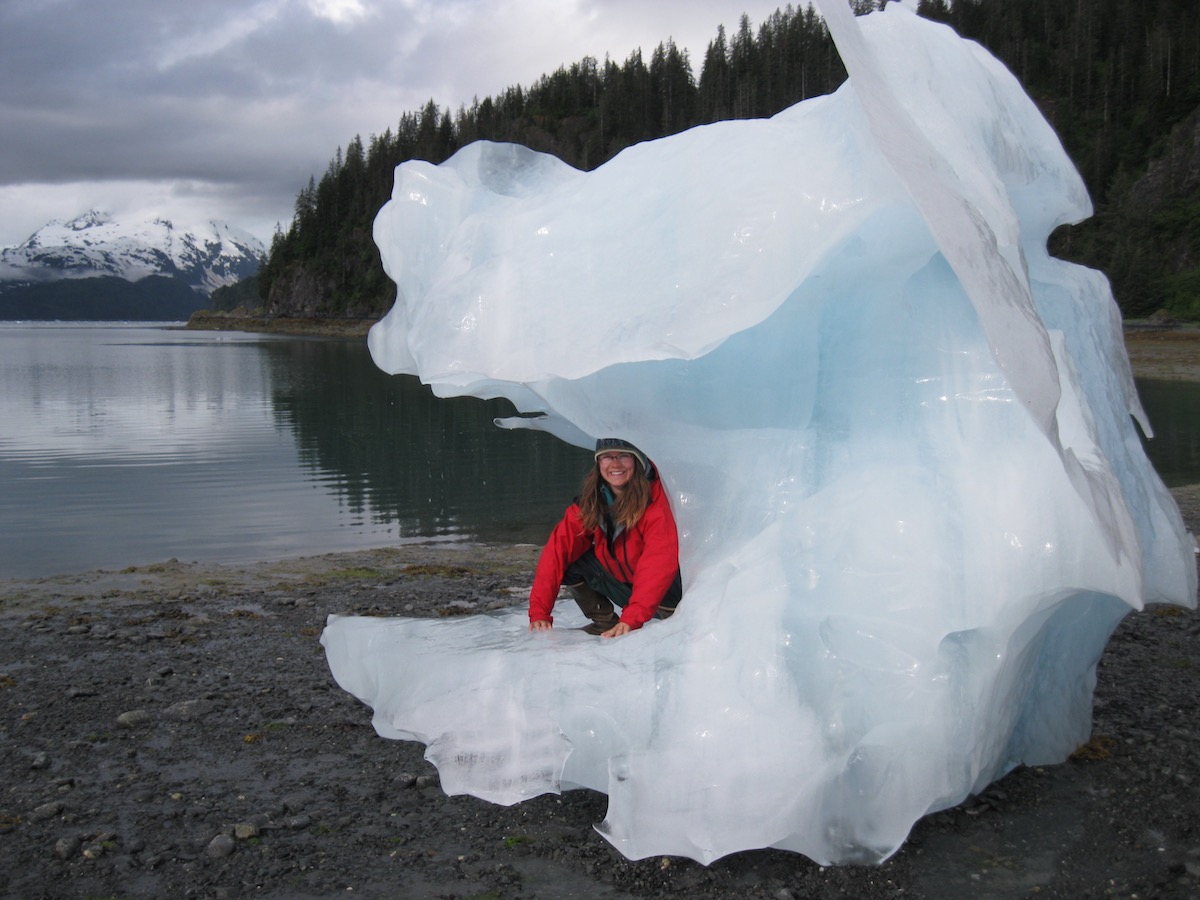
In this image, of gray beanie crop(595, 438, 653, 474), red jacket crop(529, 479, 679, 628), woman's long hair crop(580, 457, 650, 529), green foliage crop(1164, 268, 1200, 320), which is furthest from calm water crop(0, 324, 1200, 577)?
green foliage crop(1164, 268, 1200, 320)

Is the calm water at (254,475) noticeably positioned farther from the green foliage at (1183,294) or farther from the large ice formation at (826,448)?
the green foliage at (1183,294)

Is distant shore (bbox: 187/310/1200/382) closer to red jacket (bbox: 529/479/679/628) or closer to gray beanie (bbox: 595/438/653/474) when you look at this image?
red jacket (bbox: 529/479/679/628)

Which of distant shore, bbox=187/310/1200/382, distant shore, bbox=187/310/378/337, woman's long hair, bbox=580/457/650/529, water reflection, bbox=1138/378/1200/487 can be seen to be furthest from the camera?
distant shore, bbox=187/310/378/337

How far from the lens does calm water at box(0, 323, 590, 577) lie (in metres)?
13.6

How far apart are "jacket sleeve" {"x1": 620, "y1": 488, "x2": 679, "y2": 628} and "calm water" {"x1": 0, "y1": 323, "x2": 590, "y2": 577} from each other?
856 cm

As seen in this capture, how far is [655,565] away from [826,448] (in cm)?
106

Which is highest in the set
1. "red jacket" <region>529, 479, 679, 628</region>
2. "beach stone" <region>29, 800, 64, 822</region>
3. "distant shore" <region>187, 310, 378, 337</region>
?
"distant shore" <region>187, 310, 378, 337</region>

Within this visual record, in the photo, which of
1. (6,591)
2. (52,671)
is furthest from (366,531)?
(52,671)

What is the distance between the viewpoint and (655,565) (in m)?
4.89

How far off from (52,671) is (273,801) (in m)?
2.66

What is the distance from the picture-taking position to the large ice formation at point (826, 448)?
12.1ft

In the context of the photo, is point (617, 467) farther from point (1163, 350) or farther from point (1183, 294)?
point (1183, 294)

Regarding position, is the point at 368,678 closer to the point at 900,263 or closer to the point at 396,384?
the point at 900,263

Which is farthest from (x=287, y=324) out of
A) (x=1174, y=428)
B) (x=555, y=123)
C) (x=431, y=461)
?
(x=1174, y=428)
